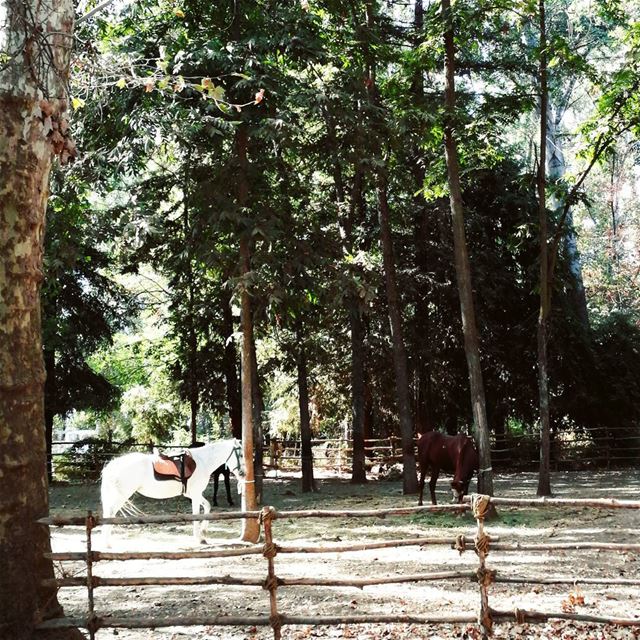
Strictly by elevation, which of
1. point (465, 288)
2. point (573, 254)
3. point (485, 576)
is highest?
point (573, 254)

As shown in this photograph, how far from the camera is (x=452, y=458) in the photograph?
13688 millimetres

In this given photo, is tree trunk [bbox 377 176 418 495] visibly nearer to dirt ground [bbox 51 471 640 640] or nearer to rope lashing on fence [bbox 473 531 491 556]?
dirt ground [bbox 51 471 640 640]

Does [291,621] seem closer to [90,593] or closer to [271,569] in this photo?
[271,569]

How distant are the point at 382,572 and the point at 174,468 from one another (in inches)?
153

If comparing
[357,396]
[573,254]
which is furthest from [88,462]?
[573,254]

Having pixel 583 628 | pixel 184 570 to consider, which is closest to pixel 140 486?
pixel 184 570

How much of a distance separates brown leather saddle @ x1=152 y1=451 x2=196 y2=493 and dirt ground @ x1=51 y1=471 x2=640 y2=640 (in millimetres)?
1000

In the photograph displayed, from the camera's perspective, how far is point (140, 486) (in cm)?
1092

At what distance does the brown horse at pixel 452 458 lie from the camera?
13.1 metres

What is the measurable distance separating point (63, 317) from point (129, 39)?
37.2ft

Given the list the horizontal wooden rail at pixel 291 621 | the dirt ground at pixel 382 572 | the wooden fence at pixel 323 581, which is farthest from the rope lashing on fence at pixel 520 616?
the dirt ground at pixel 382 572

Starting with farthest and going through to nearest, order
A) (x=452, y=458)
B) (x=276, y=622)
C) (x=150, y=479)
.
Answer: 1. (x=452, y=458)
2. (x=150, y=479)
3. (x=276, y=622)

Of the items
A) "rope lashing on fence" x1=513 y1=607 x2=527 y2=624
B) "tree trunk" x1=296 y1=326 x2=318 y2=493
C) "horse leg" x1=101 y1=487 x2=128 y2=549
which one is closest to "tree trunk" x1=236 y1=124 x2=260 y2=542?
"horse leg" x1=101 y1=487 x2=128 y2=549

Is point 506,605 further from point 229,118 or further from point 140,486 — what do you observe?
point 229,118
